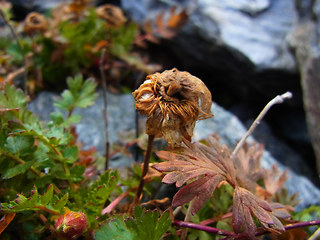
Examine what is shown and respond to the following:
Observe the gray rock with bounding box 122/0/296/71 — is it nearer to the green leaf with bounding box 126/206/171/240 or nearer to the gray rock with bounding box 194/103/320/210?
the gray rock with bounding box 194/103/320/210

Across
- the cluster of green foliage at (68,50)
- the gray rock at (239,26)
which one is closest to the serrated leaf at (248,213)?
the cluster of green foliage at (68,50)

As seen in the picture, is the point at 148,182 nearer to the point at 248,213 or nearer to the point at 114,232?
the point at 114,232

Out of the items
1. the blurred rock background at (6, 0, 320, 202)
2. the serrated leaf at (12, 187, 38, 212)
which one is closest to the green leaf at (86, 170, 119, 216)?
the serrated leaf at (12, 187, 38, 212)

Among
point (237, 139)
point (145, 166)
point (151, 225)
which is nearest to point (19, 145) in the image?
point (145, 166)

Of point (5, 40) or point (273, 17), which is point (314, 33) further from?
point (5, 40)

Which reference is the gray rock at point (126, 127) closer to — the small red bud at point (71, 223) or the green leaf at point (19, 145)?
the green leaf at point (19, 145)

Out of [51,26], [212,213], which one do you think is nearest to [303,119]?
[212,213]
